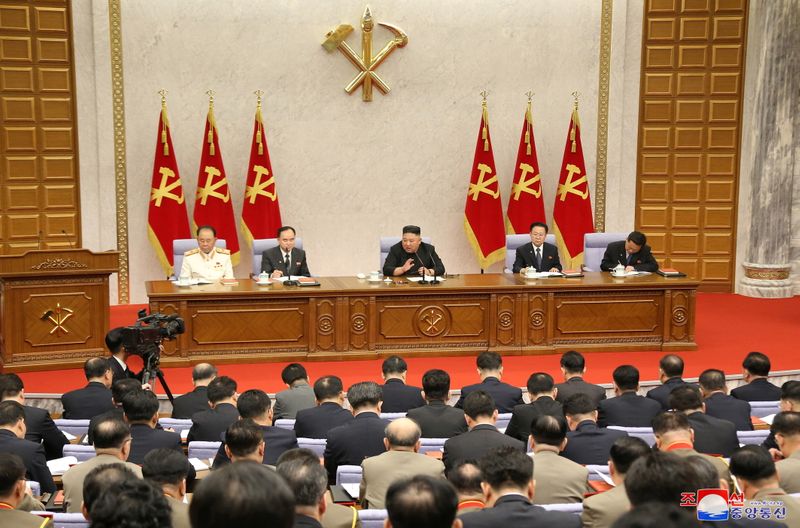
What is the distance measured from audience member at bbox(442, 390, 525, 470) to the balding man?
0.62ft

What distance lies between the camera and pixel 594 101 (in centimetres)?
1172

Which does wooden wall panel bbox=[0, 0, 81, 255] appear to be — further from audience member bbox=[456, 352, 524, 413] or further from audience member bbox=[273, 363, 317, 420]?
audience member bbox=[456, 352, 524, 413]

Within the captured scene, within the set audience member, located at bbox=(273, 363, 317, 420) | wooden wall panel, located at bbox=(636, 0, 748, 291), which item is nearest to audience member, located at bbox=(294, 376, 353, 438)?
audience member, located at bbox=(273, 363, 317, 420)

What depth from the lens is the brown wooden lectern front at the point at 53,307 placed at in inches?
310

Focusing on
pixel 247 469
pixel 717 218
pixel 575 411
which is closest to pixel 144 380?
pixel 575 411

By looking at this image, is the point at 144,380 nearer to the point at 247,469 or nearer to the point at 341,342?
the point at 341,342

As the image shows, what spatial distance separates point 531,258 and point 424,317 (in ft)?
5.01

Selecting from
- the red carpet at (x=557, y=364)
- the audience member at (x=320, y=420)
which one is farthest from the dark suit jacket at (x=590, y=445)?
the red carpet at (x=557, y=364)

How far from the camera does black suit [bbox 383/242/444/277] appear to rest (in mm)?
9328

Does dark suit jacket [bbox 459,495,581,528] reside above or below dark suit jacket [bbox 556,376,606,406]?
above

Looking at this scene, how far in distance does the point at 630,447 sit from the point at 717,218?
8908 mm

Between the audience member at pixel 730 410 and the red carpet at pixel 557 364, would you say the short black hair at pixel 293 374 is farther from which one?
the audience member at pixel 730 410

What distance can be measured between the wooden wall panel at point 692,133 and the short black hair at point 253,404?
8005mm

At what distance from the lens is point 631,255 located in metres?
9.78
